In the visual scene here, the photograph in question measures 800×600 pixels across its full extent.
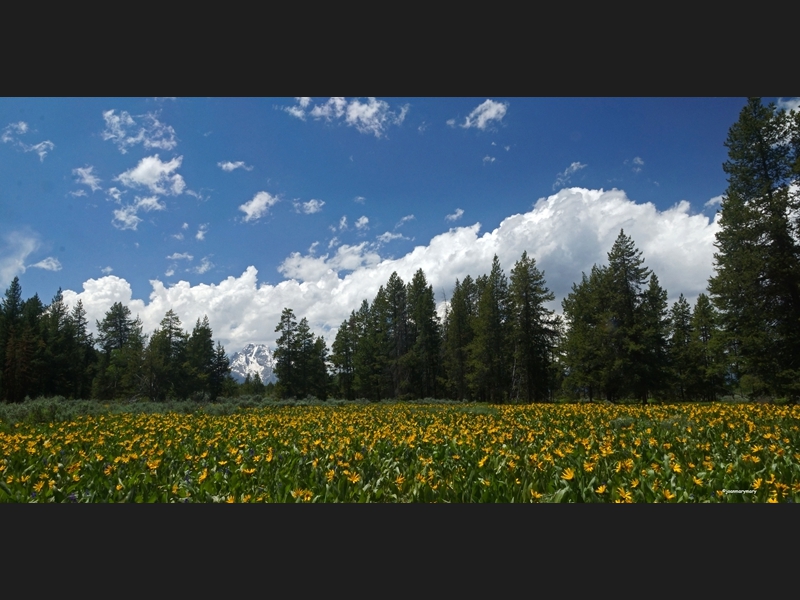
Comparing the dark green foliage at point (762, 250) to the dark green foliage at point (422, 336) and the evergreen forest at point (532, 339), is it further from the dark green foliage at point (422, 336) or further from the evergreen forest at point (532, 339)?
Answer: the dark green foliage at point (422, 336)

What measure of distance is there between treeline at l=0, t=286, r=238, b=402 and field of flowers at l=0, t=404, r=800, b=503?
3.89m

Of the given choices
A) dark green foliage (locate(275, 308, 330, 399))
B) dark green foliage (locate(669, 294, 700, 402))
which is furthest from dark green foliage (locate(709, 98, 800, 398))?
dark green foliage (locate(275, 308, 330, 399))

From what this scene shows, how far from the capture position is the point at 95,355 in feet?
107

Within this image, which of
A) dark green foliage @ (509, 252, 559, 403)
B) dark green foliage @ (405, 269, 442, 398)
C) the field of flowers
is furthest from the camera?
dark green foliage @ (405, 269, 442, 398)

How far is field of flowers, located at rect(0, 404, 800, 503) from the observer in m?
4.92

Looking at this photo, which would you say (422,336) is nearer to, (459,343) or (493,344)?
(459,343)

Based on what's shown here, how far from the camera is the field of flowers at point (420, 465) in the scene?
4.92m

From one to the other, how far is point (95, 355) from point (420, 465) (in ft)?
115

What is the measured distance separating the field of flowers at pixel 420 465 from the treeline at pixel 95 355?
3.89 m

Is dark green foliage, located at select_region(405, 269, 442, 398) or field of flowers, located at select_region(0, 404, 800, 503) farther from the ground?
dark green foliage, located at select_region(405, 269, 442, 398)

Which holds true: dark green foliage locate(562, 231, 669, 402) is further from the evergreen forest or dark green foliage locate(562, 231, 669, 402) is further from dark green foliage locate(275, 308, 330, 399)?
dark green foliage locate(275, 308, 330, 399)

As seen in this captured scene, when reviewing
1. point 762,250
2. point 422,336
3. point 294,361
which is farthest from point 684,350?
point 294,361

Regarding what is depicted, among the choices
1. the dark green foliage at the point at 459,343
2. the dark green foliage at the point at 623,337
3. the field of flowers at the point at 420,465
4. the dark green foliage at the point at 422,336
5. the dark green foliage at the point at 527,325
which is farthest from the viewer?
the dark green foliage at the point at 422,336

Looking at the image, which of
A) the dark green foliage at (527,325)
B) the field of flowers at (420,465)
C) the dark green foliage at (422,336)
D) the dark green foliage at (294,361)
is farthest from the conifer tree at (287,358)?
the field of flowers at (420,465)
